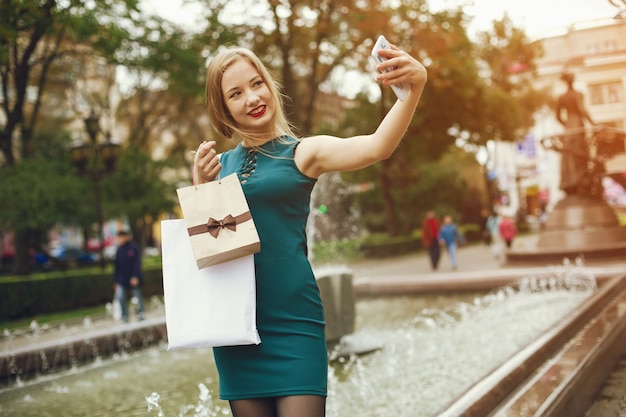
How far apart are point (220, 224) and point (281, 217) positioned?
0.20 meters

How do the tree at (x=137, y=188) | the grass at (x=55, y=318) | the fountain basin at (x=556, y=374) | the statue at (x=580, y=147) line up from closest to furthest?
the fountain basin at (x=556, y=374), the grass at (x=55, y=318), the statue at (x=580, y=147), the tree at (x=137, y=188)

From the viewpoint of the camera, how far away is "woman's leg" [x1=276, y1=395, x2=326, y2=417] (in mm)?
2242

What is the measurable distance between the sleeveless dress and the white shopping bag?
2.9 inches

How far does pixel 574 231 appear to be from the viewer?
18906 mm

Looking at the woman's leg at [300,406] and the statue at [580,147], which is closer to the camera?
the woman's leg at [300,406]

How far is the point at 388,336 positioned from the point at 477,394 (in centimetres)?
570

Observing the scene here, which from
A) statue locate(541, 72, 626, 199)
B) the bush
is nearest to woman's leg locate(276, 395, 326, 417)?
the bush

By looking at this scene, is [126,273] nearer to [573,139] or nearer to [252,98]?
[252,98]

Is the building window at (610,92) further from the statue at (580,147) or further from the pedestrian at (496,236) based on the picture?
the pedestrian at (496,236)

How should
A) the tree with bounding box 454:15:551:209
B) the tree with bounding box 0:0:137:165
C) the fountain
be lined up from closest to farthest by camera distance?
the fountain
the tree with bounding box 0:0:137:165
the tree with bounding box 454:15:551:209

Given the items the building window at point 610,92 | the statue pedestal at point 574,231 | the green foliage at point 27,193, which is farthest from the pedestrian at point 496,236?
the green foliage at point 27,193

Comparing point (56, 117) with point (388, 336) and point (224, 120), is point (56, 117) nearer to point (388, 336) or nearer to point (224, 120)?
point (388, 336)

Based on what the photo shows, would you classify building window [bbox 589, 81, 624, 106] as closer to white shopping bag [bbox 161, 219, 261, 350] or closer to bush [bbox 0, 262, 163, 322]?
white shopping bag [bbox 161, 219, 261, 350]

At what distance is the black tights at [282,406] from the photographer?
2.25 metres
